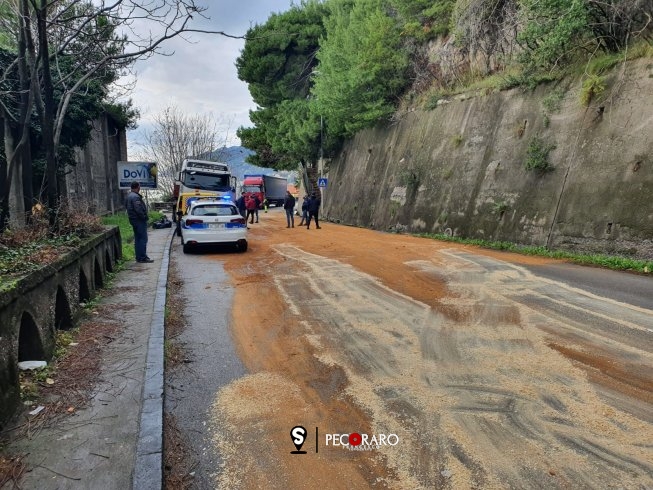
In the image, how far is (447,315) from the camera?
662cm

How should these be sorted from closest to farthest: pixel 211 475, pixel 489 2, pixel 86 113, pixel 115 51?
pixel 211 475 < pixel 115 51 < pixel 489 2 < pixel 86 113

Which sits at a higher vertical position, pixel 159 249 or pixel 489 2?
pixel 489 2

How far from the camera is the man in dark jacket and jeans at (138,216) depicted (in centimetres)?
1163

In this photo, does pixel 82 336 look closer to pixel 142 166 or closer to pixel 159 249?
pixel 159 249

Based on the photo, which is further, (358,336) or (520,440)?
(358,336)

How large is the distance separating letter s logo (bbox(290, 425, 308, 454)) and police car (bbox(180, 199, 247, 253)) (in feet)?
35.7

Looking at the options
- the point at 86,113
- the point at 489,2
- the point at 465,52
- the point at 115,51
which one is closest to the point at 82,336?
the point at 115,51

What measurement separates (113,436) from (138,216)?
892cm

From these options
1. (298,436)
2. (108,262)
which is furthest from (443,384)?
(108,262)

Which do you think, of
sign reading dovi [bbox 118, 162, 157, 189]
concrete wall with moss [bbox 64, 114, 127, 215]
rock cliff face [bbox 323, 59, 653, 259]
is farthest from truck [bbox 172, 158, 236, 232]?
rock cliff face [bbox 323, 59, 653, 259]

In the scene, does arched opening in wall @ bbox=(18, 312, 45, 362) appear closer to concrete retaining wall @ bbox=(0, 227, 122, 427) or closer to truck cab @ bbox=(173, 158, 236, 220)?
concrete retaining wall @ bbox=(0, 227, 122, 427)

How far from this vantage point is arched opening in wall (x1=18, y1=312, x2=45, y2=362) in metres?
4.83

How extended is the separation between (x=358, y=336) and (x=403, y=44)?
22497 mm

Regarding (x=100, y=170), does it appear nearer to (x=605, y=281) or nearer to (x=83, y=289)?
(x=83, y=289)
